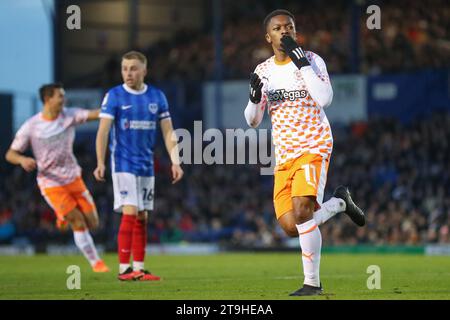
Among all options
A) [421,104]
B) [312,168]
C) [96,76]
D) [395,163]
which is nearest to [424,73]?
[421,104]

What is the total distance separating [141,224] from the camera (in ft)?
40.2

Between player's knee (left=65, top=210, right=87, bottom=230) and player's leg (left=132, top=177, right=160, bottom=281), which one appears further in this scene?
player's knee (left=65, top=210, right=87, bottom=230)

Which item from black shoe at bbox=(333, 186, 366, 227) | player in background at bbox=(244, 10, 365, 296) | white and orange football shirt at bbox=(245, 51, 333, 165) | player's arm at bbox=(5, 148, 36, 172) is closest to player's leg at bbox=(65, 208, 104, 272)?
player's arm at bbox=(5, 148, 36, 172)

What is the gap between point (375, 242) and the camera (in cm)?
2538

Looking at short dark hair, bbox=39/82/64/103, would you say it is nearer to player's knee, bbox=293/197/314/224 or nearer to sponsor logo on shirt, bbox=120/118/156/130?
sponsor logo on shirt, bbox=120/118/156/130

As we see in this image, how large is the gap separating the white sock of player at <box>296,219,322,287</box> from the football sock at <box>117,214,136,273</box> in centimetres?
337

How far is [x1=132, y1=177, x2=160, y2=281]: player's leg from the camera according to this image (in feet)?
39.8

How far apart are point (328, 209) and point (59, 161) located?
6017 mm

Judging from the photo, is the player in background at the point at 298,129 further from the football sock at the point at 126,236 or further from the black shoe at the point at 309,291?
the football sock at the point at 126,236

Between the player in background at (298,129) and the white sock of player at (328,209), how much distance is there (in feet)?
0.05

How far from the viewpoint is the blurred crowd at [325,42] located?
30.2 m

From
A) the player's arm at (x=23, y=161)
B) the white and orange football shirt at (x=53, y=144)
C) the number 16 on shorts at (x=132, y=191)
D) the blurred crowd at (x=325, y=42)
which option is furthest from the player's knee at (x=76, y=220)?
the blurred crowd at (x=325, y=42)
